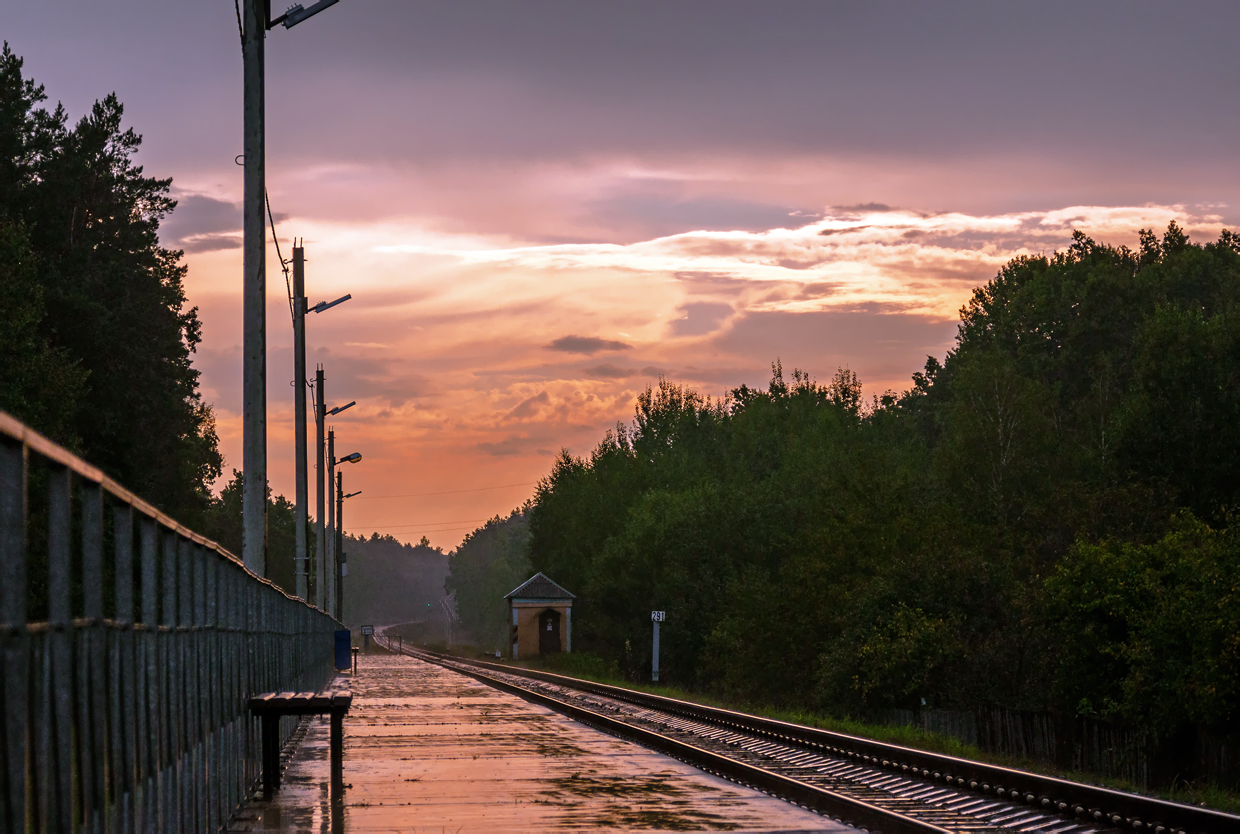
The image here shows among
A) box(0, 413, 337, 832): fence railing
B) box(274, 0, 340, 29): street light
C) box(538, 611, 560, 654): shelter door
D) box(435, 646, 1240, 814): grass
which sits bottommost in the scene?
box(538, 611, 560, 654): shelter door

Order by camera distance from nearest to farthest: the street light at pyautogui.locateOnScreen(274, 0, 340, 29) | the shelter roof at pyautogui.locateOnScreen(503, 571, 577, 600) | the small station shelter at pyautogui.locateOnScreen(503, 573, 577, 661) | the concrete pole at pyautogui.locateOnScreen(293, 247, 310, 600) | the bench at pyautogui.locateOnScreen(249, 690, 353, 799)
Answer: the bench at pyautogui.locateOnScreen(249, 690, 353, 799), the street light at pyautogui.locateOnScreen(274, 0, 340, 29), the concrete pole at pyautogui.locateOnScreen(293, 247, 310, 600), the small station shelter at pyautogui.locateOnScreen(503, 573, 577, 661), the shelter roof at pyautogui.locateOnScreen(503, 571, 577, 600)

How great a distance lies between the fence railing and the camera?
460cm

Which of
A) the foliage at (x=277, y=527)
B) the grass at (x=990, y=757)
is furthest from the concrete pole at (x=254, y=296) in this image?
the foliage at (x=277, y=527)

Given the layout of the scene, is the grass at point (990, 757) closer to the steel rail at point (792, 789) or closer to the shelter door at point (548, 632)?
the steel rail at point (792, 789)

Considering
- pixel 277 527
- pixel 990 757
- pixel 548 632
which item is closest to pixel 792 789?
pixel 990 757

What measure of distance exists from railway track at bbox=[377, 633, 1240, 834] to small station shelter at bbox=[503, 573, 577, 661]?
71575 millimetres

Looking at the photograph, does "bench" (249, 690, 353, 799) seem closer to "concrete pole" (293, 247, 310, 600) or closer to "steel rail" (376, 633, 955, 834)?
"steel rail" (376, 633, 955, 834)

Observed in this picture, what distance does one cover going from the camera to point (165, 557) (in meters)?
8.25

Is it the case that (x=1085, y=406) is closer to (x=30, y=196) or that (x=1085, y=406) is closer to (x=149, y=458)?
(x=149, y=458)

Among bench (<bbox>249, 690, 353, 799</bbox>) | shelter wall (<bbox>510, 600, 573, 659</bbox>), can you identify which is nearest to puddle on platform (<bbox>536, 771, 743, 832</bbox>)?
bench (<bbox>249, 690, 353, 799</bbox>)

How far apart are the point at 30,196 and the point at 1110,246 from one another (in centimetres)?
6299

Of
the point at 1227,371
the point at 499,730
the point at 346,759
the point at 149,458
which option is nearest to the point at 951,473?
the point at 1227,371

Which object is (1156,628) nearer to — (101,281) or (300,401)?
(300,401)

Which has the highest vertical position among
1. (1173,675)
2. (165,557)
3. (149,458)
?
(149,458)
